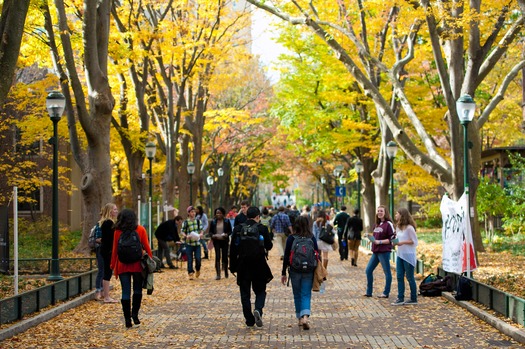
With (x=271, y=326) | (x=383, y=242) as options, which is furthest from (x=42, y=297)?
(x=383, y=242)

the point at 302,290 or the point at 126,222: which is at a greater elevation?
the point at 126,222

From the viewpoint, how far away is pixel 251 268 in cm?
1137

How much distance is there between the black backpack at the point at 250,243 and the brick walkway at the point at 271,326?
103cm

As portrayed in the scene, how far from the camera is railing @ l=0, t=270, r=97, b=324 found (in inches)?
441

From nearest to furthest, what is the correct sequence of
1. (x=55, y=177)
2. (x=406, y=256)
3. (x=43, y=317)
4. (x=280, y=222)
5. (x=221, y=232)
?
(x=43, y=317) → (x=406, y=256) → (x=55, y=177) → (x=221, y=232) → (x=280, y=222)

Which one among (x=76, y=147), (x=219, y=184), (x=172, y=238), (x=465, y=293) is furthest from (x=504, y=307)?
(x=219, y=184)

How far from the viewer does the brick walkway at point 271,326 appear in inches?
397

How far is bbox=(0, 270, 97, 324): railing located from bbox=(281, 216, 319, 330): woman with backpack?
3.76 m

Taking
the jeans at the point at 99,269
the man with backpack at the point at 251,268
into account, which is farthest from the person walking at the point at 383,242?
the jeans at the point at 99,269

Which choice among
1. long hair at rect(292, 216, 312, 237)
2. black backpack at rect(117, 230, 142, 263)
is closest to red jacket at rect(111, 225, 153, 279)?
black backpack at rect(117, 230, 142, 263)

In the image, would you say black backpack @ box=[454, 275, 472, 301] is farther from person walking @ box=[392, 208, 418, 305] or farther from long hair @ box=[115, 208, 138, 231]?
long hair @ box=[115, 208, 138, 231]

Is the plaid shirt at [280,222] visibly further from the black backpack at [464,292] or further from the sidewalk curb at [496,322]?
the black backpack at [464,292]

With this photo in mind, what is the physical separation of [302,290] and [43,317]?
391 centimetres

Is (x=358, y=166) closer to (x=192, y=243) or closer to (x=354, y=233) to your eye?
(x=354, y=233)
